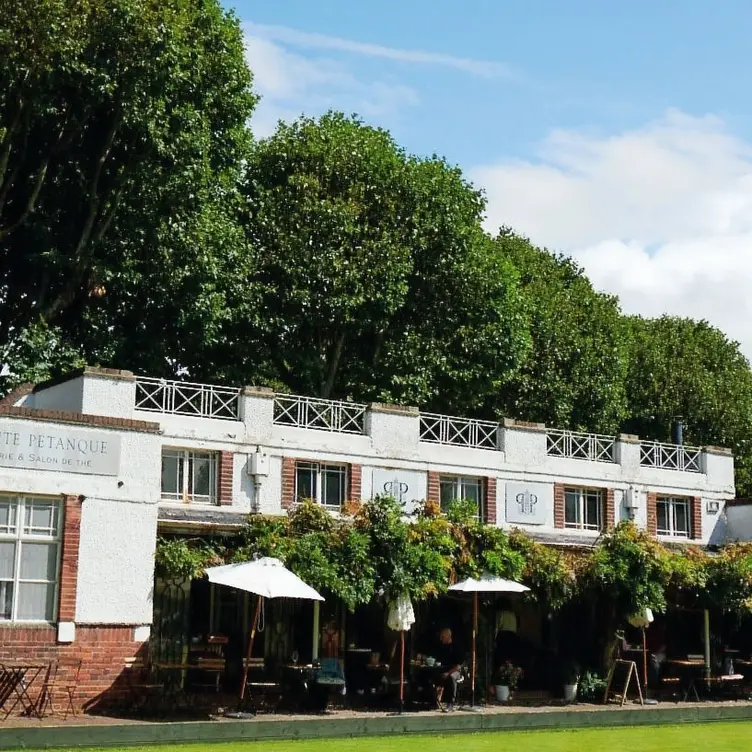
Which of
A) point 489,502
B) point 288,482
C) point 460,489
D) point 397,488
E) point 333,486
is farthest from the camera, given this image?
point 489,502

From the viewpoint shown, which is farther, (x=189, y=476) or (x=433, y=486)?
(x=433, y=486)

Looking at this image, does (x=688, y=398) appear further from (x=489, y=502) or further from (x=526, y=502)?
(x=489, y=502)

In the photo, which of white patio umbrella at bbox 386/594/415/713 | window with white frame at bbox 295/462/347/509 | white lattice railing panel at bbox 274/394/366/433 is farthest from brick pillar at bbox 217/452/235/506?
white patio umbrella at bbox 386/594/415/713

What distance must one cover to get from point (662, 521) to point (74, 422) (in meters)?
18.6

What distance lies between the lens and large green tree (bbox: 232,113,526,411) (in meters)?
36.0

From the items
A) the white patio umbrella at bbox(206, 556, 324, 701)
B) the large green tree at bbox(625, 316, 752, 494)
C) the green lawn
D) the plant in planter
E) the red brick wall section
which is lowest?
the green lawn

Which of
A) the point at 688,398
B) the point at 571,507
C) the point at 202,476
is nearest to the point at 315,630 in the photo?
the point at 202,476

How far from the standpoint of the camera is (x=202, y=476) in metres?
27.4

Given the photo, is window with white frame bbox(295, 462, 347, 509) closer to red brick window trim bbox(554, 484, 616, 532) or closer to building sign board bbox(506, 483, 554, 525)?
Answer: building sign board bbox(506, 483, 554, 525)

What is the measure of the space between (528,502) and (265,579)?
12436 mm

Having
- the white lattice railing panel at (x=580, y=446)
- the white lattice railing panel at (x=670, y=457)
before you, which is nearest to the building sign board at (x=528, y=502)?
the white lattice railing panel at (x=580, y=446)

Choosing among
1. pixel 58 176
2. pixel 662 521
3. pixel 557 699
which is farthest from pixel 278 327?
pixel 557 699

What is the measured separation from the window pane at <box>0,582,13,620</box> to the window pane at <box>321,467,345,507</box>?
10.00 meters

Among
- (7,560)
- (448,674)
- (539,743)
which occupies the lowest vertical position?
(539,743)
